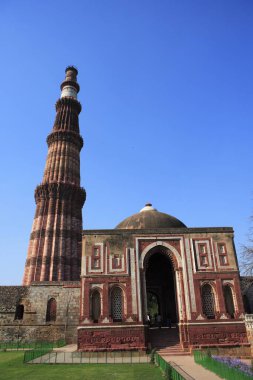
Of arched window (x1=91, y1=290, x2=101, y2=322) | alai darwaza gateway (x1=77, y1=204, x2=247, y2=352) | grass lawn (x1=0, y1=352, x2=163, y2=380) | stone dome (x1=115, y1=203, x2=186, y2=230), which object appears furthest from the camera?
stone dome (x1=115, y1=203, x2=186, y2=230)

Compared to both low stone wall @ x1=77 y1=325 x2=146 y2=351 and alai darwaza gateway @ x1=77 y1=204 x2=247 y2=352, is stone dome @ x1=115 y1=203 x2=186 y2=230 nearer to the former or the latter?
alai darwaza gateway @ x1=77 y1=204 x2=247 y2=352

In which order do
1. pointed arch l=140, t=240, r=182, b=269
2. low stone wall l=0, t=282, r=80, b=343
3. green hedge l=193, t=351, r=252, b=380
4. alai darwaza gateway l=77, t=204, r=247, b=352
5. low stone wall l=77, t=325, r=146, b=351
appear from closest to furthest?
1. green hedge l=193, t=351, r=252, b=380
2. low stone wall l=77, t=325, r=146, b=351
3. alai darwaza gateway l=77, t=204, r=247, b=352
4. pointed arch l=140, t=240, r=182, b=269
5. low stone wall l=0, t=282, r=80, b=343

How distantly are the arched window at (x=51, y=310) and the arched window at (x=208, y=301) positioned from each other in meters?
12.4

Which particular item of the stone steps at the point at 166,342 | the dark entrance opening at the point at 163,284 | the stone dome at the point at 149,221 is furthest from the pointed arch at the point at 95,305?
the dark entrance opening at the point at 163,284

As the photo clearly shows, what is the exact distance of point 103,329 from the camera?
1697 cm

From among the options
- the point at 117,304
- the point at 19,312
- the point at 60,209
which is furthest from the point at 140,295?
the point at 60,209

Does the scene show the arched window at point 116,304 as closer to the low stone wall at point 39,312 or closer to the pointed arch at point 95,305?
the pointed arch at point 95,305

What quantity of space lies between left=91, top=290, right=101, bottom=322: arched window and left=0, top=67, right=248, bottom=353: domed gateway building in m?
0.05

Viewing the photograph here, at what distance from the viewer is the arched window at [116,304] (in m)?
17.6

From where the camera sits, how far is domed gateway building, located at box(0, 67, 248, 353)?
672 inches

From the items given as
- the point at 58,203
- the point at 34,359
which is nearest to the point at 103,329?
the point at 34,359

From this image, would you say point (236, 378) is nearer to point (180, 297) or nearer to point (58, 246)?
point (180, 297)

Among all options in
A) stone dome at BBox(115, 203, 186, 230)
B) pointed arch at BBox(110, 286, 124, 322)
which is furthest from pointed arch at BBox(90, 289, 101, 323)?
stone dome at BBox(115, 203, 186, 230)

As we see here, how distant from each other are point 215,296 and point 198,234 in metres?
3.81
